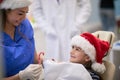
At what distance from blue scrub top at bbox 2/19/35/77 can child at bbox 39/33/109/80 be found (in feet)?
1.00

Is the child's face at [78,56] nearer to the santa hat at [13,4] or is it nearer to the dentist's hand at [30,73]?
the dentist's hand at [30,73]

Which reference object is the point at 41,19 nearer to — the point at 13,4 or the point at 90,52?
the point at 90,52

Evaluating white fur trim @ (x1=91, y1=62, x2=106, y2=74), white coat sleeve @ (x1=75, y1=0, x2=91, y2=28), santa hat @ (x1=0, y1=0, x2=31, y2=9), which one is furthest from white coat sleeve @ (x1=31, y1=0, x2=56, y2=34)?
santa hat @ (x1=0, y1=0, x2=31, y2=9)

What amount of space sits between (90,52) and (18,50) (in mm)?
488

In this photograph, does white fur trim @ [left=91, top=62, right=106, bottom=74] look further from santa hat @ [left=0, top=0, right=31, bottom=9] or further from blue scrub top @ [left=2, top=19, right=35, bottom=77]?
santa hat @ [left=0, top=0, right=31, bottom=9]

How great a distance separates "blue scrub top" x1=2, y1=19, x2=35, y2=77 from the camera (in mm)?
1562

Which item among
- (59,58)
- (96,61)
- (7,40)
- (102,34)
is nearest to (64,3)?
(59,58)

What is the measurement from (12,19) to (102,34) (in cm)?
77

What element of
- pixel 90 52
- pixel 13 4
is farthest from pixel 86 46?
pixel 13 4

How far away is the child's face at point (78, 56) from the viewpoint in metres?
1.79

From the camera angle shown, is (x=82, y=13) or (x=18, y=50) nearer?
(x=18, y=50)

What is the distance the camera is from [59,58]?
273 cm

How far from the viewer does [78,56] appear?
5.89 feet

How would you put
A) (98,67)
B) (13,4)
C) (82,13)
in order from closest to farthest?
(13,4) → (98,67) → (82,13)
